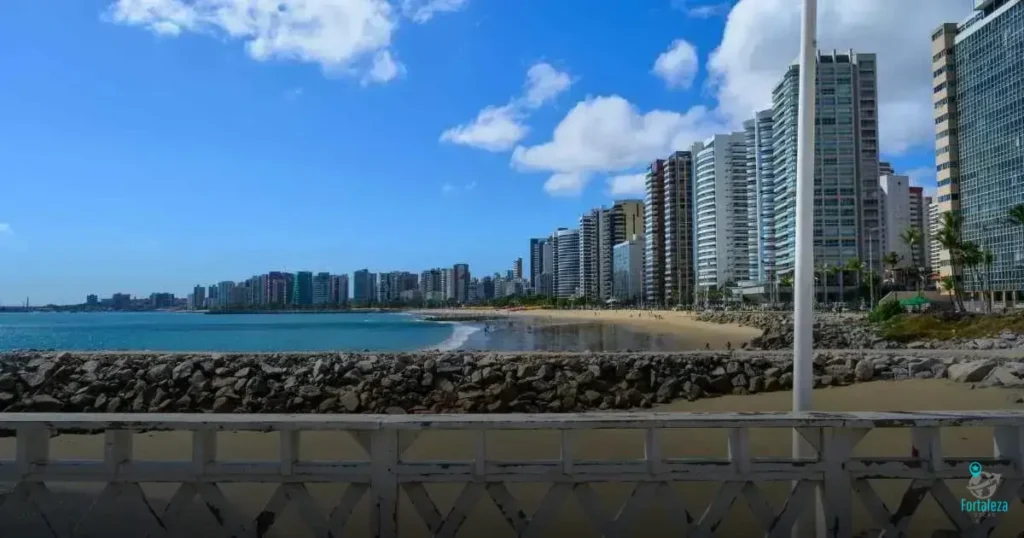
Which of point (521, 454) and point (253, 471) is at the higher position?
point (253, 471)

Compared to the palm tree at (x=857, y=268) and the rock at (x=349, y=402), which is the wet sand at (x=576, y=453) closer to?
the rock at (x=349, y=402)

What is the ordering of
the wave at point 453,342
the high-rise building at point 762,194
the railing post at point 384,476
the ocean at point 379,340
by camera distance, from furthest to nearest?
1. the high-rise building at point 762,194
2. the ocean at point 379,340
3. the wave at point 453,342
4. the railing post at point 384,476

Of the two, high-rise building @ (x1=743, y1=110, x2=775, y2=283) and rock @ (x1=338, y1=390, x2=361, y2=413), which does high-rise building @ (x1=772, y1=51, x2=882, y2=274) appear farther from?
rock @ (x1=338, y1=390, x2=361, y2=413)

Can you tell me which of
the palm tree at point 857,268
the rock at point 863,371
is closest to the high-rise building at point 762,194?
the palm tree at point 857,268

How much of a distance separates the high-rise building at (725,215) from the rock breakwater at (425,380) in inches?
5832

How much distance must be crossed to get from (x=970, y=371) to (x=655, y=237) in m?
171

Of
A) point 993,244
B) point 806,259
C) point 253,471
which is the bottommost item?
point 253,471

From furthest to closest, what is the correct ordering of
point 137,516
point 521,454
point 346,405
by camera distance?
point 346,405, point 521,454, point 137,516

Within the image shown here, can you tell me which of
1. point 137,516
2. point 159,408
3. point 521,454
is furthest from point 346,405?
point 137,516

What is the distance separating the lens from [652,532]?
550 centimetres

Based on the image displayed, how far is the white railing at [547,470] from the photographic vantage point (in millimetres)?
4336

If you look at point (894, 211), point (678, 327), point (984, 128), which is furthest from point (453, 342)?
point (894, 211)

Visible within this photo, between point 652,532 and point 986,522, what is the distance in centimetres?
231

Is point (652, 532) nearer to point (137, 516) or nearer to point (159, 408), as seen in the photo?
point (137, 516)
